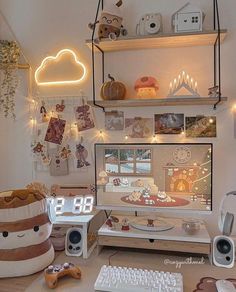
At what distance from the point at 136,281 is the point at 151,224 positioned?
388 mm

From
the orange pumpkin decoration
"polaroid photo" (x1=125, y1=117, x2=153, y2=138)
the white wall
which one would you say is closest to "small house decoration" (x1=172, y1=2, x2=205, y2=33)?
the white wall

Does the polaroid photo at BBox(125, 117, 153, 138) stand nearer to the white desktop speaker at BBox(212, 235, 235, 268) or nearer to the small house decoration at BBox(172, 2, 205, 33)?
the small house decoration at BBox(172, 2, 205, 33)

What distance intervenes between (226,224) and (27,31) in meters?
1.59

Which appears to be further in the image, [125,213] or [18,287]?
[125,213]

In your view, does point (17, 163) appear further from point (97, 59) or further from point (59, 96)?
point (97, 59)

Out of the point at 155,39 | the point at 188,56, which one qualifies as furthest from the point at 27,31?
the point at 188,56

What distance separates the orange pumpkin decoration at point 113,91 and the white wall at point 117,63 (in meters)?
0.13

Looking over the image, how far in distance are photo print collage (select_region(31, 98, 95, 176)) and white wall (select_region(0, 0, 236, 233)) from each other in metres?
0.05

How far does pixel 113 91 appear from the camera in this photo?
4.75ft

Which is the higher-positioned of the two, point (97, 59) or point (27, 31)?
point (27, 31)

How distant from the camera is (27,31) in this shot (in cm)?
171

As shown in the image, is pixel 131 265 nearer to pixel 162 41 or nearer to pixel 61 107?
pixel 61 107

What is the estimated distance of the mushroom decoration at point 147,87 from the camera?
1460 mm

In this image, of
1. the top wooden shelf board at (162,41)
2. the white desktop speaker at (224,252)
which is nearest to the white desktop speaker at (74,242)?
the white desktop speaker at (224,252)
